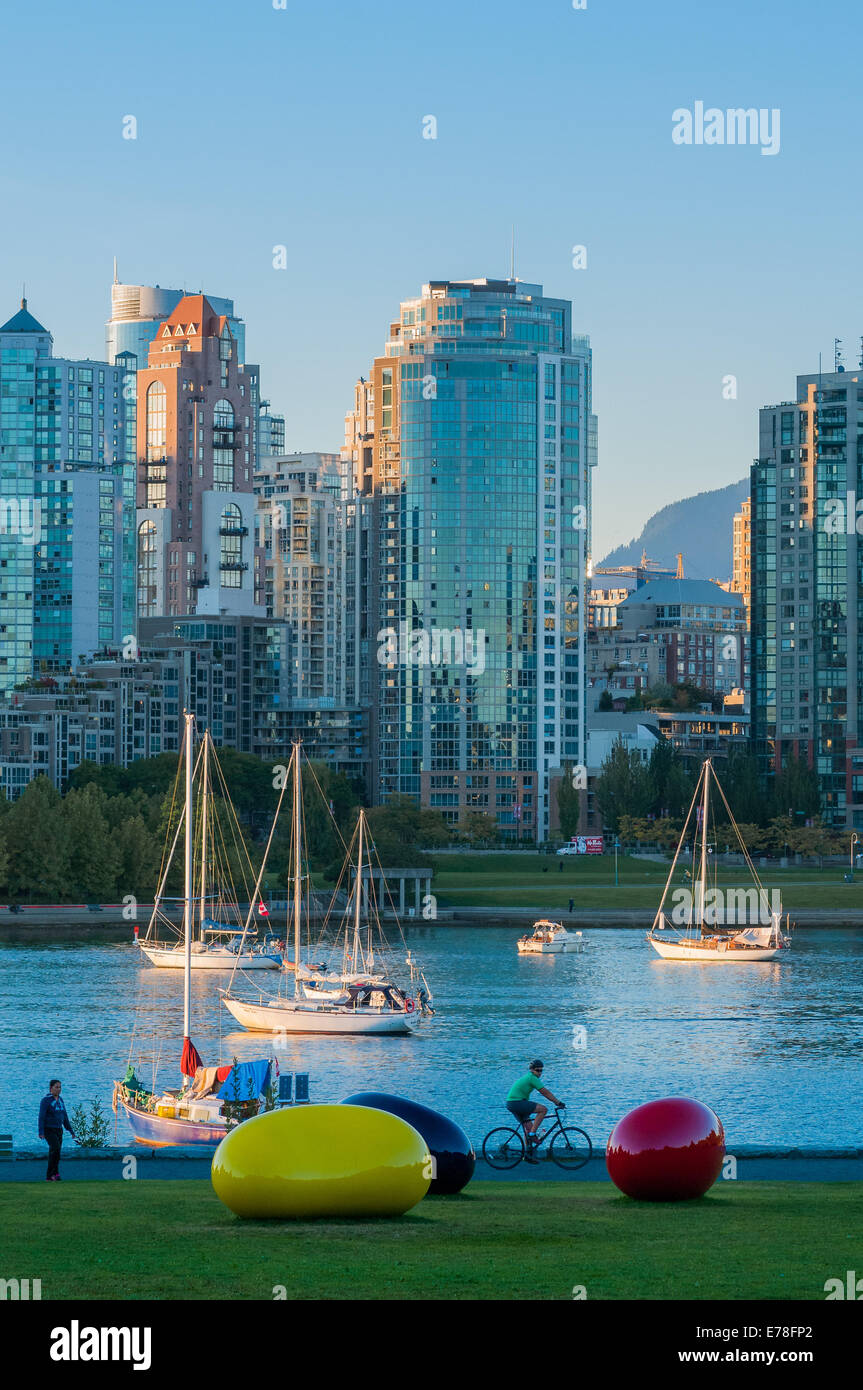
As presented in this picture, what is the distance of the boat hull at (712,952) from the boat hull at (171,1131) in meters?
90.6

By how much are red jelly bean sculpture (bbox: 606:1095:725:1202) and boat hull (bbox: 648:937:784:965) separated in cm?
10866

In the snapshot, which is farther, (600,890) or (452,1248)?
(600,890)

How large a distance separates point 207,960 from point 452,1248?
111953mm

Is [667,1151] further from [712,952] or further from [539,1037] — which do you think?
[712,952]

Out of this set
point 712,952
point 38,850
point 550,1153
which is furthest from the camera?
point 38,850

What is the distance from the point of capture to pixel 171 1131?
51938mm

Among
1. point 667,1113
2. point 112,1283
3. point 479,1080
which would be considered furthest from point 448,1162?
point 479,1080

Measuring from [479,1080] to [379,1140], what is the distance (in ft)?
155

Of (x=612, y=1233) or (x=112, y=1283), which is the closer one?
(x=112, y=1283)

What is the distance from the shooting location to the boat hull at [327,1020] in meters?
91.1

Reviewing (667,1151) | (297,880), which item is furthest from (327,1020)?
(667,1151)
